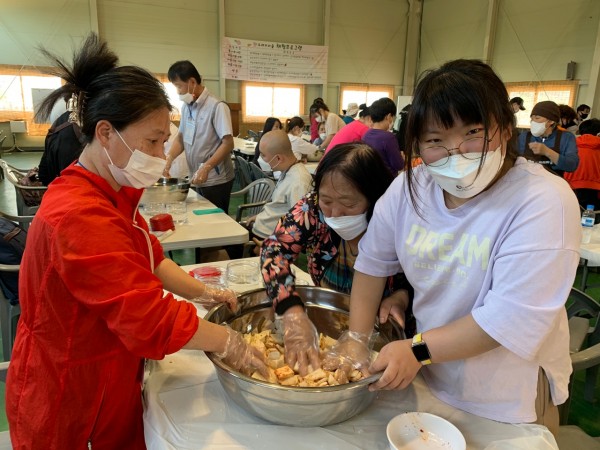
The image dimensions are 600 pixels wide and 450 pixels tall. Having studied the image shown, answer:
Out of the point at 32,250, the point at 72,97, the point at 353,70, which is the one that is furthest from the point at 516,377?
the point at 353,70

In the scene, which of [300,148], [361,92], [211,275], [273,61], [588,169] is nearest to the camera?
[211,275]

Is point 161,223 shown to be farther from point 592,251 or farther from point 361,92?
point 361,92

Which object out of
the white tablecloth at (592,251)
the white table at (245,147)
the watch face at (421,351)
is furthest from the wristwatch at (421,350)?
the white table at (245,147)

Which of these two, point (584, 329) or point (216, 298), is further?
point (584, 329)

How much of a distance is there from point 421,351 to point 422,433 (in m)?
0.17

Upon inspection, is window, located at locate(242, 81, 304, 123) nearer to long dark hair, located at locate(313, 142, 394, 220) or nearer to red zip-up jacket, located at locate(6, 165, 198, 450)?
long dark hair, located at locate(313, 142, 394, 220)

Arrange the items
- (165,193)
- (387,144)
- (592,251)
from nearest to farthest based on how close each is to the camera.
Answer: (592,251) < (165,193) < (387,144)

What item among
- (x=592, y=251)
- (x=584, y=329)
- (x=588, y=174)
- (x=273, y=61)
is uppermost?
(x=273, y=61)

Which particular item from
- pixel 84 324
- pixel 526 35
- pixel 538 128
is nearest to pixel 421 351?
pixel 84 324

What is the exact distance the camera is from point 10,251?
2.10m

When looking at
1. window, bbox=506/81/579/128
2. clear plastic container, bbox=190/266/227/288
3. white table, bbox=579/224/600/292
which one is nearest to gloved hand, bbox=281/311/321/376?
clear plastic container, bbox=190/266/227/288

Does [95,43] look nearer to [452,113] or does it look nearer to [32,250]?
[32,250]

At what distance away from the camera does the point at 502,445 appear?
902mm

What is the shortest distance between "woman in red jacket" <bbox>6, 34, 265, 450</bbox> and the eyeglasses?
0.61 meters
